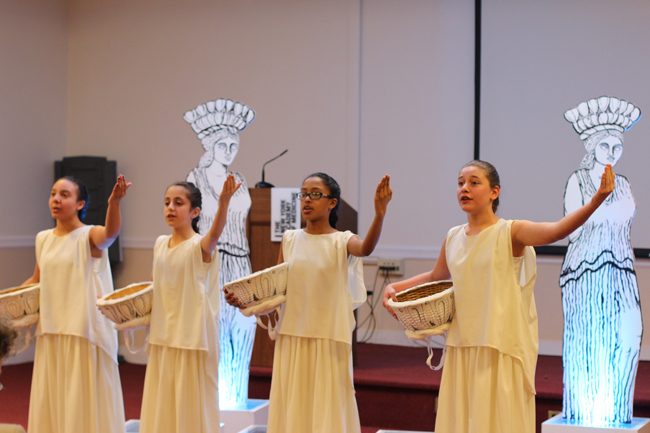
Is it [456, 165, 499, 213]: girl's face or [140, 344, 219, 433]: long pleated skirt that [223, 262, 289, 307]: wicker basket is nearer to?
[140, 344, 219, 433]: long pleated skirt

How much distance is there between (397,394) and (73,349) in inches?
77.7

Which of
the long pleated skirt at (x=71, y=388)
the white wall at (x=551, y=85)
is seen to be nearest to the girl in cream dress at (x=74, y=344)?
the long pleated skirt at (x=71, y=388)

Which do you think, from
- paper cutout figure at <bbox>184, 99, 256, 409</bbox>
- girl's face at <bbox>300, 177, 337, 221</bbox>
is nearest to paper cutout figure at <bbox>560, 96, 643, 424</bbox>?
girl's face at <bbox>300, 177, 337, 221</bbox>

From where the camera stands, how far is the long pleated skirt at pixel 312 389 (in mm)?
2871

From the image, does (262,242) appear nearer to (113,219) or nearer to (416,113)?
(113,219)

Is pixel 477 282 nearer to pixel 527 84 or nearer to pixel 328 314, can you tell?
pixel 328 314

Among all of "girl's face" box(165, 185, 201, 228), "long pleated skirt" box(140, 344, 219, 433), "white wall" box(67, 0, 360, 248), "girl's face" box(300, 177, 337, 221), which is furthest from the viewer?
"white wall" box(67, 0, 360, 248)

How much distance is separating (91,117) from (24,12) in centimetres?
112

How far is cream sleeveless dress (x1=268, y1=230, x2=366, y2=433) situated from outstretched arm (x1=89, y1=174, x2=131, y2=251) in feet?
2.93

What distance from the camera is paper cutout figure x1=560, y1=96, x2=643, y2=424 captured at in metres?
3.38

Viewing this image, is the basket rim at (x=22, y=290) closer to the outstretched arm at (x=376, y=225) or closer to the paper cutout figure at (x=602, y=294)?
the outstretched arm at (x=376, y=225)

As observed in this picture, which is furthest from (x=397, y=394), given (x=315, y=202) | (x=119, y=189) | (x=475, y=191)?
(x=119, y=189)

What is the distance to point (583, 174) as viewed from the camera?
351cm

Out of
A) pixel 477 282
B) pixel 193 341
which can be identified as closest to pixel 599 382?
pixel 477 282
